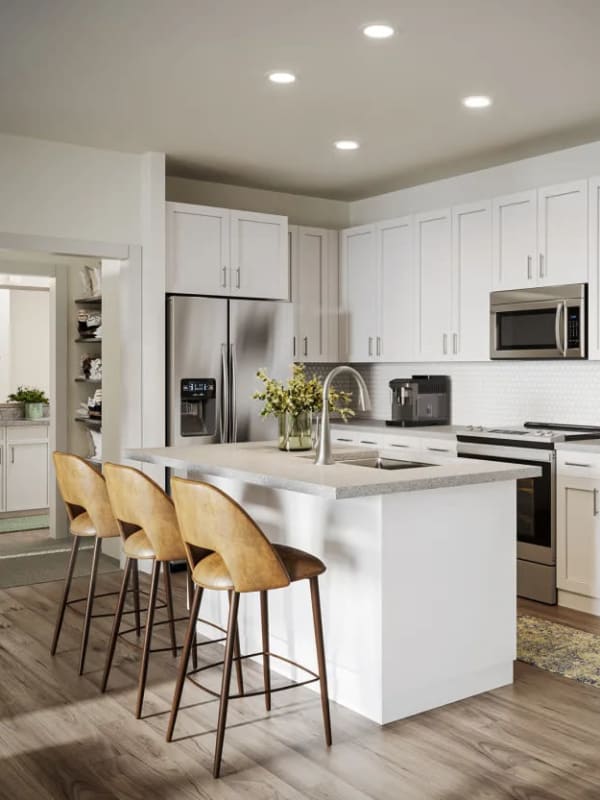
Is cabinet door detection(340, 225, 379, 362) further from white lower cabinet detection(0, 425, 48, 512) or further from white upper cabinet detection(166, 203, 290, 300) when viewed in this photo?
white lower cabinet detection(0, 425, 48, 512)

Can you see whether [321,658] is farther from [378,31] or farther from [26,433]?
[26,433]

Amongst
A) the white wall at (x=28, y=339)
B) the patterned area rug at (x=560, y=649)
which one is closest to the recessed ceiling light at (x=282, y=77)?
the patterned area rug at (x=560, y=649)

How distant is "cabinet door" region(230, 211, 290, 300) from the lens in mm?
6090

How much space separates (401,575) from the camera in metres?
3.27

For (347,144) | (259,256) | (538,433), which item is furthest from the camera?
(259,256)

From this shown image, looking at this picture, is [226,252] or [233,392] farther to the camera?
[226,252]

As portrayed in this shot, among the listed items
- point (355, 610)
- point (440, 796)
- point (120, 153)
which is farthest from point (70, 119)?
point (440, 796)

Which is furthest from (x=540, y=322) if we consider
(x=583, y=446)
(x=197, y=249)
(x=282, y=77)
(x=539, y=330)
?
(x=197, y=249)

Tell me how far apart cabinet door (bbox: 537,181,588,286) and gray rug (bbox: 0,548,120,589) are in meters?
3.43

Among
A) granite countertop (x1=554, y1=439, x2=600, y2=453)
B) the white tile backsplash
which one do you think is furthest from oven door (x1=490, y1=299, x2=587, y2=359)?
granite countertop (x1=554, y1=439, x2=600, y2=453)

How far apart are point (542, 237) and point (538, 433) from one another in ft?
3.96

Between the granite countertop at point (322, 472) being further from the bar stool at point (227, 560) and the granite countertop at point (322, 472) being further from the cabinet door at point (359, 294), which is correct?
the cabinet door at point (359, 294)

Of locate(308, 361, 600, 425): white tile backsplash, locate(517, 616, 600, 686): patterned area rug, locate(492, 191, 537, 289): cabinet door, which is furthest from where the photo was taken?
locate(308, 361, 600, 425): white tile backsplash

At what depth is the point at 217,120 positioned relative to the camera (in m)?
4.90
